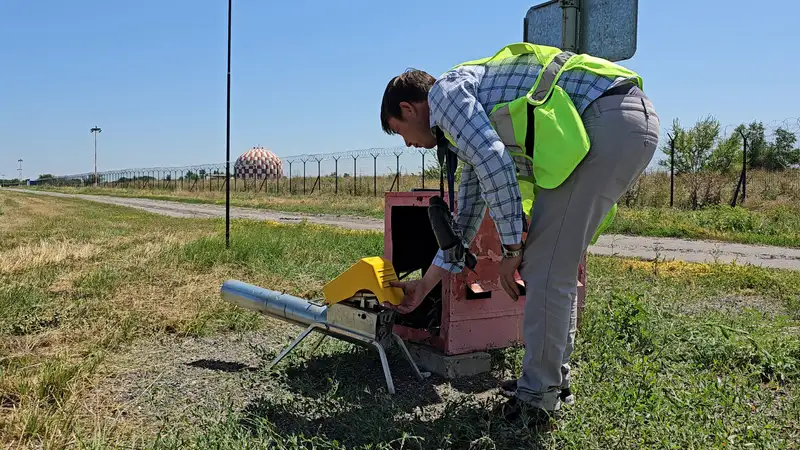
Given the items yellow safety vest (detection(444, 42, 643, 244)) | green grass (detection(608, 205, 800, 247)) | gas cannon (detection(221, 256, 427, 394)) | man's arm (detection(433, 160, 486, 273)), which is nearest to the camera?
yellow safety vest (detection(444, 42, 643, 244))

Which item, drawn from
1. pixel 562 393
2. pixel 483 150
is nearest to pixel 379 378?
pixel 562 393

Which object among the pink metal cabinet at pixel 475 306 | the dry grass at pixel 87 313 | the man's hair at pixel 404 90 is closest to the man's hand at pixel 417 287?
the pink metal cabinet at pixel 475 306

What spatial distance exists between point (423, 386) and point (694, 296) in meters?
3.12

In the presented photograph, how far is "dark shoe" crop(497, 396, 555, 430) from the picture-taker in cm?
242

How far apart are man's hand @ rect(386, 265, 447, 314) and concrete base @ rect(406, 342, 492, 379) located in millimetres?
394

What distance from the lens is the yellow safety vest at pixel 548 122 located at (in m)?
2.20

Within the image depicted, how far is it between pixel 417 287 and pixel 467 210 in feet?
1.39

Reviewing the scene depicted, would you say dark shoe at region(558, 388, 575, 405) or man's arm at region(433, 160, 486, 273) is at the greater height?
man's arm at region(433, 160, 486, 273)

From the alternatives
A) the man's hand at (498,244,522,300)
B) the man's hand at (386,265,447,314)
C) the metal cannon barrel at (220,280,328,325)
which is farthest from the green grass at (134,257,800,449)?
the man's hand at (498,244,522,300)

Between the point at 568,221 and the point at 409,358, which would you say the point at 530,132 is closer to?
the point at 568,221

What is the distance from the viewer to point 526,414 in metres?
2.44

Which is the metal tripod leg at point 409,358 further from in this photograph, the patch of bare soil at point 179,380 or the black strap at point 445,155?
the black strap at point 445,155

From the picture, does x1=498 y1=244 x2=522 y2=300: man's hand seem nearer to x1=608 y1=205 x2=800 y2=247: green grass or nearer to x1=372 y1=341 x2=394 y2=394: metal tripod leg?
x1=372 y1=341 x2=394 y2=394: metal tripod leg

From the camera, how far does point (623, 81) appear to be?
2.32 meters
